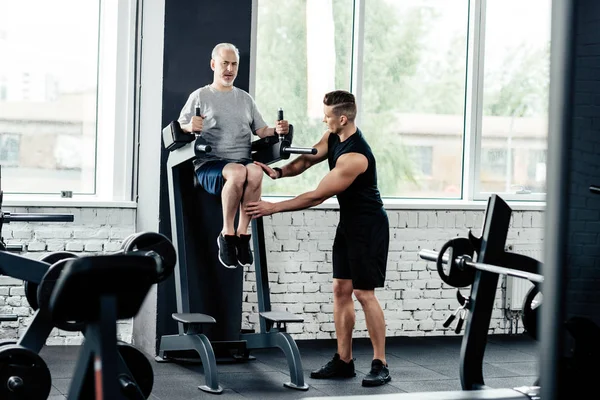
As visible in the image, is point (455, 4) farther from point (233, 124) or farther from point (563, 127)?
point (563, 127)

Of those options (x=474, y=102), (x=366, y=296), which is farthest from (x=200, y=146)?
(x=474, y=102)

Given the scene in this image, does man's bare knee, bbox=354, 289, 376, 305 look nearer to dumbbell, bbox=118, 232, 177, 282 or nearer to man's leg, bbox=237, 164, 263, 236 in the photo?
man's leg, bbox=237, 164, 263, 236

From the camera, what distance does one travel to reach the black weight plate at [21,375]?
11.8ft

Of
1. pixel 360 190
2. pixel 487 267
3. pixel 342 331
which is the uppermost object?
pixel 360 190

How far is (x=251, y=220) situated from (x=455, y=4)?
259 centimetres

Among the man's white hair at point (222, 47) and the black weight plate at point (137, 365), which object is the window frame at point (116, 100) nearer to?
the man's white hair at point (222, 47)

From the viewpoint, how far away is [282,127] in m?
4.99

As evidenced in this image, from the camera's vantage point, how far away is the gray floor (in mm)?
4672

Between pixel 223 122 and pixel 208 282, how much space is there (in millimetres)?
1061

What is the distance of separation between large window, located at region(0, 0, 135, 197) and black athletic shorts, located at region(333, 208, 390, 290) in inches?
71.8

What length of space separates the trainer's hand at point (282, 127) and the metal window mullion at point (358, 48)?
141 centimetres

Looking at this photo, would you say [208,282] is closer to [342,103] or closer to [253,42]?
[342,103]

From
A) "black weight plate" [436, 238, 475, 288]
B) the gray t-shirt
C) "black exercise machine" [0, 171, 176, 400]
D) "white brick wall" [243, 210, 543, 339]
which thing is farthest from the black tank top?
"black weight plate" [436, 238, 475, 288]

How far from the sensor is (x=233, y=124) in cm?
523
